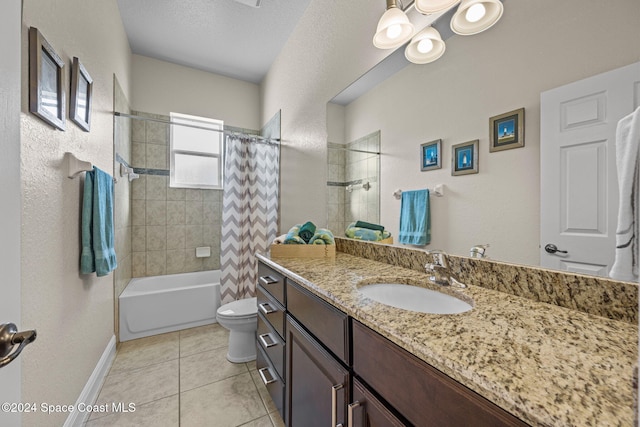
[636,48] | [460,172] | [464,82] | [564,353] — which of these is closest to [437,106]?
[464,82]

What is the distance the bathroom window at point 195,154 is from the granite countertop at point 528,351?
2927mm

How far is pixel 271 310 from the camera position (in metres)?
1.37

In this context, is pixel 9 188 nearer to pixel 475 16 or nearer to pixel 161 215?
pixel 475 16

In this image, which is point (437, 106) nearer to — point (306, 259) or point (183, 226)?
point (306, 259)

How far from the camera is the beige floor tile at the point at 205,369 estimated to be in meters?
1.72

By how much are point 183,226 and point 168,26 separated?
2.06m

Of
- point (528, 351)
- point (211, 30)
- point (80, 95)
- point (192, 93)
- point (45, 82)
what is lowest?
point (528, 351)

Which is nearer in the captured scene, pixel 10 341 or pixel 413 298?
pixel 10 341

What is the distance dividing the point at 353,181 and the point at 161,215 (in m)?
2.50

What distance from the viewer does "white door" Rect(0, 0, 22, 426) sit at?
488 mm

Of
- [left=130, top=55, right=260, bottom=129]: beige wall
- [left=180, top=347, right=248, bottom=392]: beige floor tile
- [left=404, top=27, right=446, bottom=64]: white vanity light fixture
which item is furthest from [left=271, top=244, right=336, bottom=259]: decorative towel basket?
[left=130, top=55, right=260, bottom=129]: beige wall

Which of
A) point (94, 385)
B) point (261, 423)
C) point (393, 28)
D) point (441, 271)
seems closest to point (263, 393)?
point (261, 423)

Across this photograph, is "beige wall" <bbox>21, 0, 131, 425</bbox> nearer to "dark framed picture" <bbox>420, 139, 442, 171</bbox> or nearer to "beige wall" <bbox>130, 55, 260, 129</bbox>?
"beige wall" <bbox>130, 55, 260, 129</bbox>

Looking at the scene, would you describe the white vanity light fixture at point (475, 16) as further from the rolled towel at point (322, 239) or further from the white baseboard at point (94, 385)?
the white baseboard at point (94, 385)
